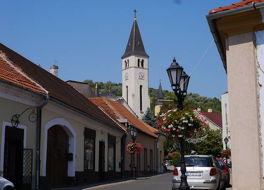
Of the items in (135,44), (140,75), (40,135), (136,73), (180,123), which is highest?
(135,44)

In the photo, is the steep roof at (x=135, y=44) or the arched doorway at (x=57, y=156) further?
the steep roof at (x=135, y=44)

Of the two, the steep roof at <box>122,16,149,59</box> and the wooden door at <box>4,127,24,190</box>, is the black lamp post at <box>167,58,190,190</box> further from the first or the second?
the steep roof at <box>122,16,149,59</box>

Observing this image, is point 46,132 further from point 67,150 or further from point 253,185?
point 253,185

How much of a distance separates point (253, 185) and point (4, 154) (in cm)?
888

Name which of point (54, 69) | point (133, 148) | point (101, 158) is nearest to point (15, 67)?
point (101, 158)

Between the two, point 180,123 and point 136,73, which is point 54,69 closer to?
point 180,123

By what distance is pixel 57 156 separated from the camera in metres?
19.0

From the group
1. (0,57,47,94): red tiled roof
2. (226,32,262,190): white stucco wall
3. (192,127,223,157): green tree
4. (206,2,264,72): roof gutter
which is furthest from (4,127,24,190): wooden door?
(192,127,223,157): green tree

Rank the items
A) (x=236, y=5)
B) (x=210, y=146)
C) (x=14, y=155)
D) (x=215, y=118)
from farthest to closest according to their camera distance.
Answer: (x=215, y=118), (x=210, y=146), (x=14, y=155), (x=236, y=5)

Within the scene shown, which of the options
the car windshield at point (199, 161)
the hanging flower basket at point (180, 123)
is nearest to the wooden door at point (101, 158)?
the car windshield at point (199, 161)

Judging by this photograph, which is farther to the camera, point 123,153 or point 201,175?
point 123,153

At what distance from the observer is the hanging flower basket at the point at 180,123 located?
41.6 feet

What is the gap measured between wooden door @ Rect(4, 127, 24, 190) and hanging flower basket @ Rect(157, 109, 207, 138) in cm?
527

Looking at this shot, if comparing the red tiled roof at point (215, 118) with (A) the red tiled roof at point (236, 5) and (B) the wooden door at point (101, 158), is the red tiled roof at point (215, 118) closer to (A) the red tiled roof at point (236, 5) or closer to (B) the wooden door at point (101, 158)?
(B) the wooden door at point (101, 158)
